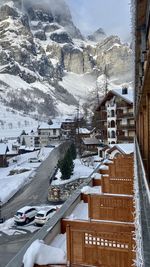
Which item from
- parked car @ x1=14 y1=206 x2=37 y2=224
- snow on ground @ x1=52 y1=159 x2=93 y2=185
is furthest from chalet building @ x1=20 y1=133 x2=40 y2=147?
parked car @ x1=14 y1=206 x2=37 y2=224

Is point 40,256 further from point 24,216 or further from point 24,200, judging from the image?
point 24,200

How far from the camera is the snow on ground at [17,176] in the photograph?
27803 millimetres

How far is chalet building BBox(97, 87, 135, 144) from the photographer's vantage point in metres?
30.3

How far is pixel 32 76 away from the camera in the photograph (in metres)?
132

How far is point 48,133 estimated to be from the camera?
6178 centimetres

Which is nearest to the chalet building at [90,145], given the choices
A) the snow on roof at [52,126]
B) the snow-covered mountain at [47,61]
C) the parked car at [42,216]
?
the parked car at [42,216]

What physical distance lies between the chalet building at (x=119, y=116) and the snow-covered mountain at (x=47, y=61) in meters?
73.4

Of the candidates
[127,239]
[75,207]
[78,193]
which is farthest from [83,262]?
[78,193]

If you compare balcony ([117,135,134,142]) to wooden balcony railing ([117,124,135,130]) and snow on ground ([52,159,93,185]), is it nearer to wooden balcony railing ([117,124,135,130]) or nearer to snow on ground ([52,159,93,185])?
wooden balcony railing ([117,124,135,130])

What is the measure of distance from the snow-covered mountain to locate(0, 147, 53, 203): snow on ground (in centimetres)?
6000

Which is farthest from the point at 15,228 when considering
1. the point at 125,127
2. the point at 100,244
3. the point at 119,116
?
the point at 119,116

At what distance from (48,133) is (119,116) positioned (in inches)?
1264

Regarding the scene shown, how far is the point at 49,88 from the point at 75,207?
5138 inches

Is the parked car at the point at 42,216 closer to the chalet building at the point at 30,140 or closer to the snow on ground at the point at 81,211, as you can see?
the snow on ground at the point at 81,211
